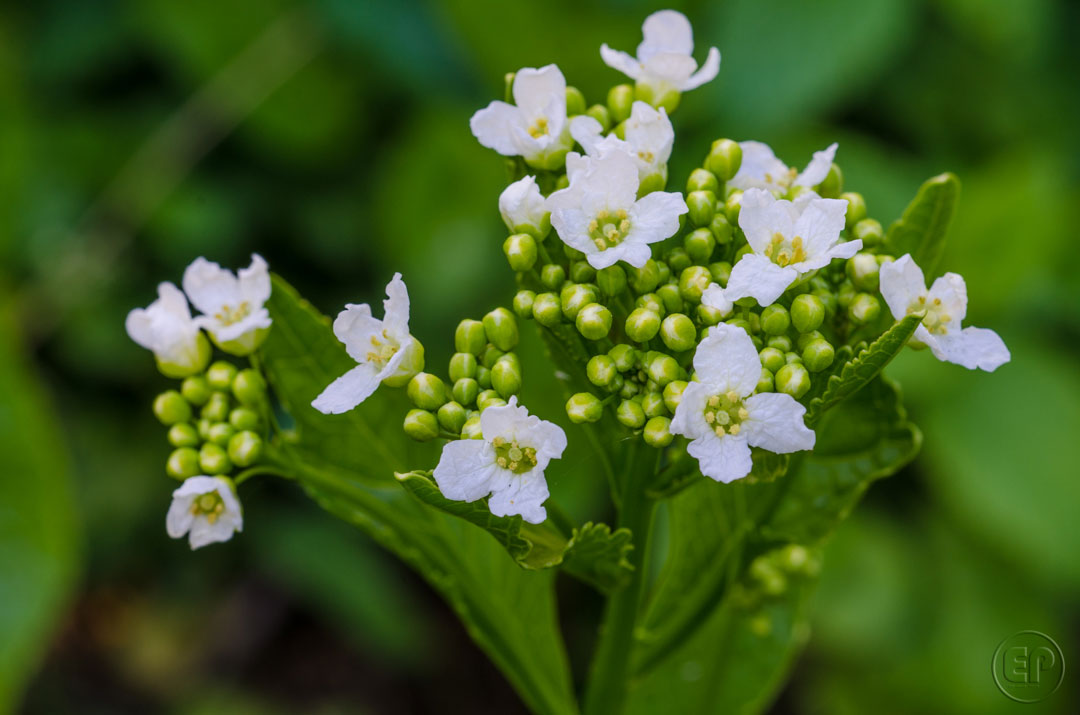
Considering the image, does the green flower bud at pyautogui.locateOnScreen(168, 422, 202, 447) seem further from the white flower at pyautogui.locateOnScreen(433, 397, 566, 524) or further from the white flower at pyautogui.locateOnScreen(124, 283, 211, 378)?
the white flower at pyautogui.locateOnScreen(433, 397, 566, 524)

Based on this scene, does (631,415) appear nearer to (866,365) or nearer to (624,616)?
(866,365)

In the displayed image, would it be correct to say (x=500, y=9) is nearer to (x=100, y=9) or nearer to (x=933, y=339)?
(x=100, y=9)

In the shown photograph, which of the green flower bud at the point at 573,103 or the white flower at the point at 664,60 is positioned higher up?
the white flower at the point at 664,60

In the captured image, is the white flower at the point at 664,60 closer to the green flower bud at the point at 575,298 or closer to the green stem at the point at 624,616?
the green flower bud at the point at 575,298

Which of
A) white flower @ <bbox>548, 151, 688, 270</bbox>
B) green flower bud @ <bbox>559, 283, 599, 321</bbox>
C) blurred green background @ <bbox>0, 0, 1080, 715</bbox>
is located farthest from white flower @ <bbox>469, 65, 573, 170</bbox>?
blurred green background @ <bbox>0, 0, 1080, 715</bbox>

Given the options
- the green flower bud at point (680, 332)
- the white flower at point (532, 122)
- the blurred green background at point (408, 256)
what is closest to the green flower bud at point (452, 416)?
the green flower bud at point (680, 332)

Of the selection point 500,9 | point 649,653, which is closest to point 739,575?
point 649,653
